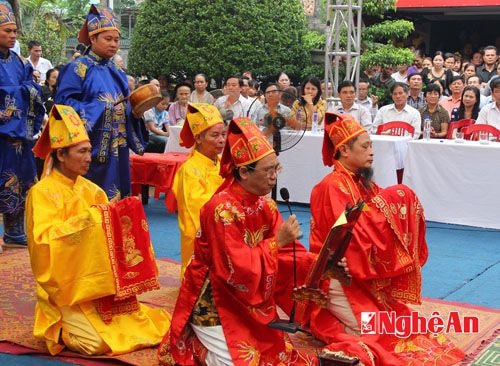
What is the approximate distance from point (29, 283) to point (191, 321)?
84.9 inches

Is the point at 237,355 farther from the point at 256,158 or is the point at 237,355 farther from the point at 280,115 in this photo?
the point at 280,115

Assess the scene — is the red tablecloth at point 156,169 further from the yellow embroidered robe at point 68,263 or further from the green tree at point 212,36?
the green tree at point 212,36

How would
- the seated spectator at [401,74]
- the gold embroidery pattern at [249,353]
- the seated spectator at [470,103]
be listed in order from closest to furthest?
1. the gold embroidery pattern at [249,353]
2. the seated spectator at [470,103]
3. the seated spectator at [401,74]

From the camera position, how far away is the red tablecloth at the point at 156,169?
26.2 feet

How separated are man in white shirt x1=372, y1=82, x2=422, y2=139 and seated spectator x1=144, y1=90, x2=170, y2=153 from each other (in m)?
2.57

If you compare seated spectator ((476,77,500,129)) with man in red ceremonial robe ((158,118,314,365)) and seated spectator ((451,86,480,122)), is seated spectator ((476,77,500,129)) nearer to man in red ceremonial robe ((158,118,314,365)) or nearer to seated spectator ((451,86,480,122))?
seated spectator ((451,86,480,122))

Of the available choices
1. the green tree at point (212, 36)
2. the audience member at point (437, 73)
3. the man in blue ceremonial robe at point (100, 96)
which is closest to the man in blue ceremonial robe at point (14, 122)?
the man in blue ceremonial robe at point (100, 96)

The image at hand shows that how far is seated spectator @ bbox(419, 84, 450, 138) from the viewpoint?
8914 millimetres

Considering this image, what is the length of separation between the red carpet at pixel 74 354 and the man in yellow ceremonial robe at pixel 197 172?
53 centimetres

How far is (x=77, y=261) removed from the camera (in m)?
4.12

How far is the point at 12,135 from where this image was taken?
20.5ft

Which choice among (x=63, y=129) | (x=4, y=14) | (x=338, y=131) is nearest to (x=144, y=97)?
(x=63, y=129)

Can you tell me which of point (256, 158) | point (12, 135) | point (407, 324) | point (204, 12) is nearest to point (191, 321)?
point (256, 158)

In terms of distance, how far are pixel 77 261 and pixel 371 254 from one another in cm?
150
